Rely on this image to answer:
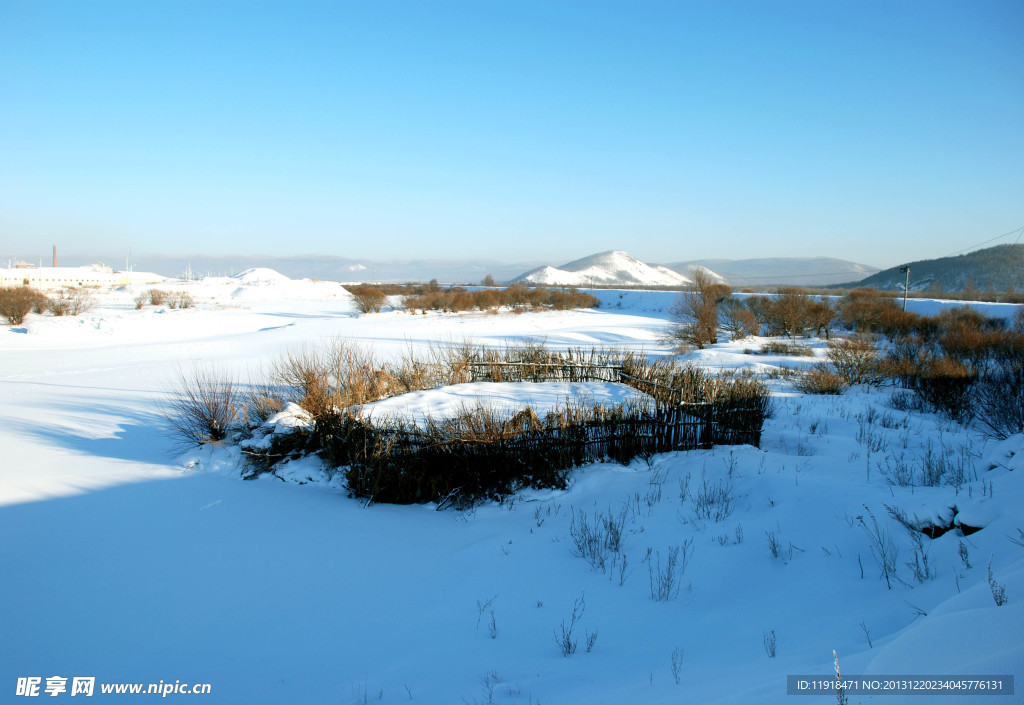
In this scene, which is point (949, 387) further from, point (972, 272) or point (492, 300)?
point (972, 272)

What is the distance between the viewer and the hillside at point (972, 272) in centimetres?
6375

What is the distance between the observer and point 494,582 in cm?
448

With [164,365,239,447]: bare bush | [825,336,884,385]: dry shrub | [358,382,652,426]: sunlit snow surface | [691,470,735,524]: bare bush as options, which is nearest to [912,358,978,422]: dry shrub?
[825,336,884,385]: dry shrub

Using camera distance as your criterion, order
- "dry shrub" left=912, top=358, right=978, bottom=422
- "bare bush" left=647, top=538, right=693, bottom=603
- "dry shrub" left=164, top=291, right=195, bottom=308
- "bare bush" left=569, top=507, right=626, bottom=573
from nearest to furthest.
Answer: "bare bush" left=647, top=538, right=693, bottom=603 < "bare bush" left=569, top=507, right=626, bottom=573 < "dry shrub" left=912, top=358, right=978, bottom=422 < "dry shrub" left=164, top=291, right=195, bottom=308

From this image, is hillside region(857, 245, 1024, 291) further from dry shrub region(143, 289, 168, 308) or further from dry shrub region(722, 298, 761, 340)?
dry shrub region(143, 289, 168, 308)

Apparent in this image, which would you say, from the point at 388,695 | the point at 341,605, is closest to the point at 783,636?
the point at 388,695

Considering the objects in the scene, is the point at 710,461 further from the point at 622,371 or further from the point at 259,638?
the point at 259,638

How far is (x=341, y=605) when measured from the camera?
4.18 metres

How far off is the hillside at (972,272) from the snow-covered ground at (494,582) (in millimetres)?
75822

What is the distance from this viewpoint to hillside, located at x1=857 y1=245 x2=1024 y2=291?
63750 millimetres

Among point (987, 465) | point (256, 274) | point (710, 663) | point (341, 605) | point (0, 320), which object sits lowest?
point (341, 605)

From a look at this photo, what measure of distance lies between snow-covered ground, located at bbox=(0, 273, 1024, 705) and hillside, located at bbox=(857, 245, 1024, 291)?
75.8m

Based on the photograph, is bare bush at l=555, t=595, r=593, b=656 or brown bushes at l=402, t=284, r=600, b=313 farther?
brown bushes at l=402, t=284, r=600, b=313

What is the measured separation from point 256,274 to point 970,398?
88830 mm
